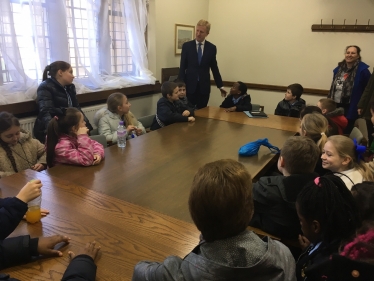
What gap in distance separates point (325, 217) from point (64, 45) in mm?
3109

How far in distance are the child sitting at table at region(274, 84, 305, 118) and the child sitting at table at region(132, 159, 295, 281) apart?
3222 millimetres

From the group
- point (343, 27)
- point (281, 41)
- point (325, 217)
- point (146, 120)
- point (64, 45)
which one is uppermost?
point (343, 27)

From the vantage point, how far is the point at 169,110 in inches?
127

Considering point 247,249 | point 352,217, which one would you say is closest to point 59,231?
point 247,249

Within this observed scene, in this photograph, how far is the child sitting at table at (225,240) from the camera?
79cm

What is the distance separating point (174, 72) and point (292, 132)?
257 centimetres

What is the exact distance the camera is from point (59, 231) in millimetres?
1268

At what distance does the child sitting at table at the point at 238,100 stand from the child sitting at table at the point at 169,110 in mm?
750

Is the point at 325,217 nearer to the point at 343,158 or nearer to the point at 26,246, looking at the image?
the point at 343,158

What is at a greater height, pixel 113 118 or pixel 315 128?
pixel 315 128

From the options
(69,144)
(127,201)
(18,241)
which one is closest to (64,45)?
(69,144)

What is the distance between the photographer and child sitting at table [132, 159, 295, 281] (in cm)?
79

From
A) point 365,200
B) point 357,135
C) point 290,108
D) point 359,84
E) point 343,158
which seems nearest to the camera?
point 365,200

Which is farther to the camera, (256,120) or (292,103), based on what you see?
(292,103)
